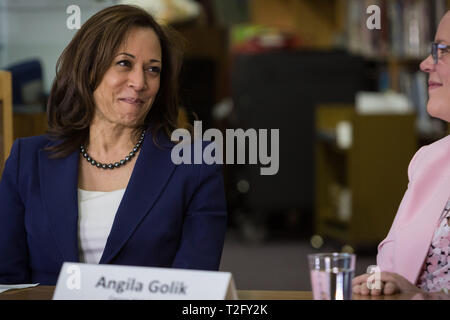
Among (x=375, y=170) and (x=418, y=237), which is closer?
(x=418, y=237)

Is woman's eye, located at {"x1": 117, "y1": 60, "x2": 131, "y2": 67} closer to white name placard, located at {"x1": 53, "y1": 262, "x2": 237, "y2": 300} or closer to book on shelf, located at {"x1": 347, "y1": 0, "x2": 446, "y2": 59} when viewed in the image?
white name placard, located at {"x1": 53, "y1": 262, "x2": 237, "y2": 300}

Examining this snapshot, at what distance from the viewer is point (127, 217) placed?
5.13 ft

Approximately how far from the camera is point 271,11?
734 cm

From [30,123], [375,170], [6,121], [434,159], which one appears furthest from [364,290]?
[375,170]

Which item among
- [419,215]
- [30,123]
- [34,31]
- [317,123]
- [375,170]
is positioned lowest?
[375,170]

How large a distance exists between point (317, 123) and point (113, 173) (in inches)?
124

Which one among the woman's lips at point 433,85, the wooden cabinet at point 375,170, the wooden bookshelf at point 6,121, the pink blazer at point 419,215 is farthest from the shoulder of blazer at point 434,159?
the wooden cabinet at point 375,170

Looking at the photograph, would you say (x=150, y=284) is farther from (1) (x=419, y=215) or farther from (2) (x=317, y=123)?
(2) (x=317, y=123)

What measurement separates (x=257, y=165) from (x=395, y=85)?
100cm

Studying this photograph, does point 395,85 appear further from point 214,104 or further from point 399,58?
point 214,104

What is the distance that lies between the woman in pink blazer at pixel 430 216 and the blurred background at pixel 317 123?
6.44 ft

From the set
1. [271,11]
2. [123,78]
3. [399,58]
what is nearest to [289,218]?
[399,58]

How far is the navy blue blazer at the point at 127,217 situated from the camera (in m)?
1.56

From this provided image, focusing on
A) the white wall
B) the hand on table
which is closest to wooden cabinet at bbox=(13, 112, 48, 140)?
the white wall
